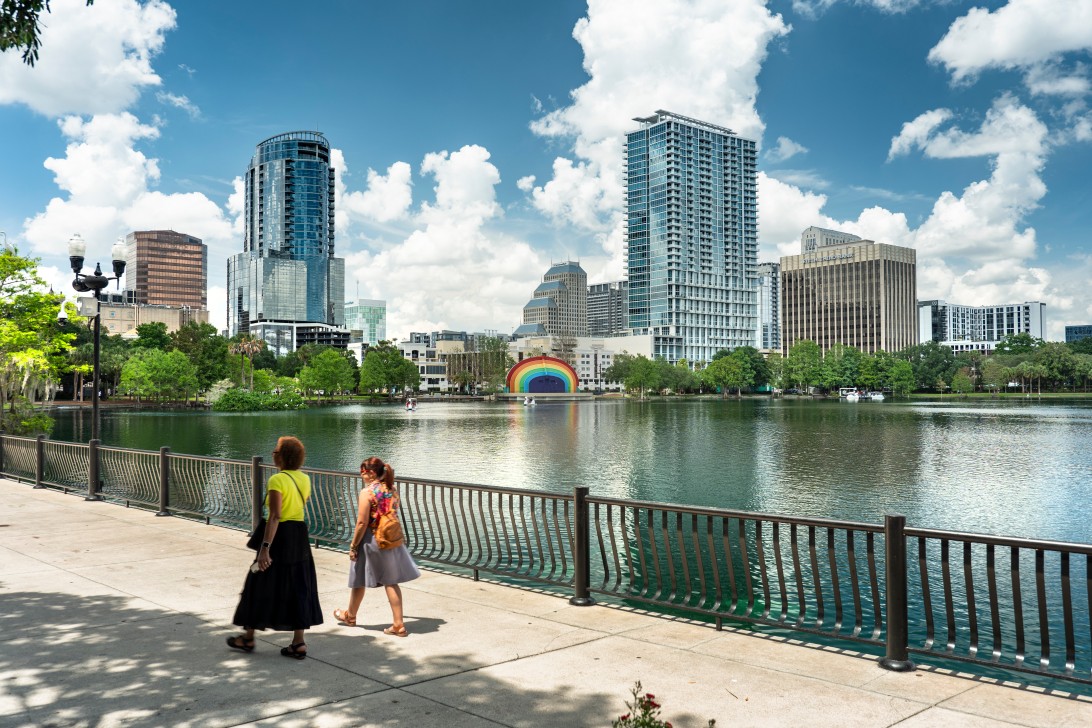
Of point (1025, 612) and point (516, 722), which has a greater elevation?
point (516, 722)

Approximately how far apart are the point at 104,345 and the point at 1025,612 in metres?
128

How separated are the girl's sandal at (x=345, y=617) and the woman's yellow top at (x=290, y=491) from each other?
1492 millimetres

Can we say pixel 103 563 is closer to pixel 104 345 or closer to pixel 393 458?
pixel 393 458

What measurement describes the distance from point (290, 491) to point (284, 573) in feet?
2.33

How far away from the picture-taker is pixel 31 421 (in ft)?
96.4

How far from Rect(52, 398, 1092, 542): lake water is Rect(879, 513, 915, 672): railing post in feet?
50.2

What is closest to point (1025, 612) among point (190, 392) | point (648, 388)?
point (190, 392)

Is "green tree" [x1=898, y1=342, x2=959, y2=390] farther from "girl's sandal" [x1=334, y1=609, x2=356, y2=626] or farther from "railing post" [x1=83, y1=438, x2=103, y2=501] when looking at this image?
"girl's sandal" [x1=334, y1=609, x2=356, y2=626]

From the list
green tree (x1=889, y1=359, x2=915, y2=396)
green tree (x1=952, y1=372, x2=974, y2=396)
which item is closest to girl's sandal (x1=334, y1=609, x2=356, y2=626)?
green tree (x1=952, y1=372, x2=974, y2=396)

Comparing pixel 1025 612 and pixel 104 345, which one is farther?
pixel 104 345

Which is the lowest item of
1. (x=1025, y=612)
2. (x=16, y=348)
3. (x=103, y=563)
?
(x=1025, y=612)

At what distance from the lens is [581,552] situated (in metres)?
8.71

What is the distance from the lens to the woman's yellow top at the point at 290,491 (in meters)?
6.75

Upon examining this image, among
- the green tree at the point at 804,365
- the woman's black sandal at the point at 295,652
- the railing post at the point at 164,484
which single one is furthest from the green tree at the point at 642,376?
the woman's black sandal at the point at 295,652
